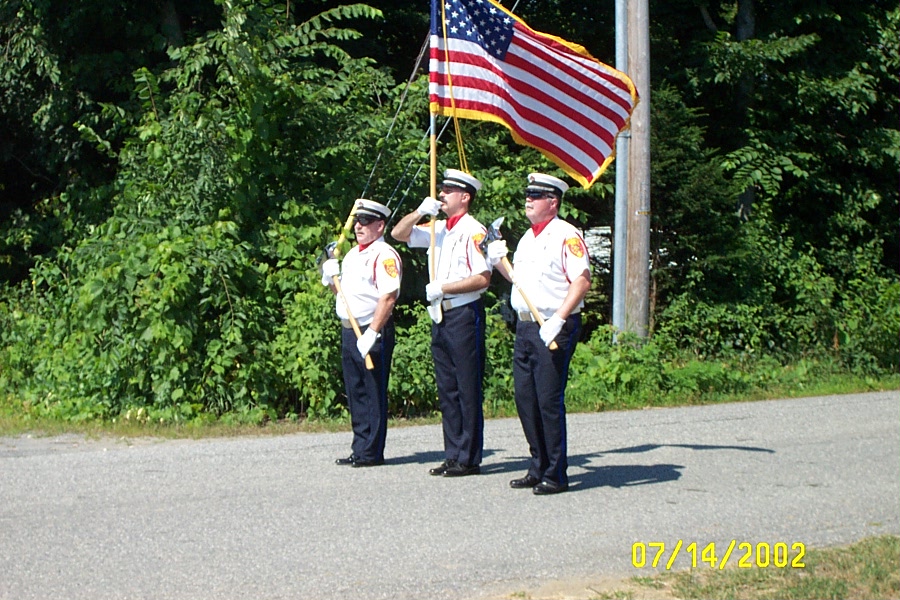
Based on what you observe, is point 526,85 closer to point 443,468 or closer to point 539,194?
point 539,194

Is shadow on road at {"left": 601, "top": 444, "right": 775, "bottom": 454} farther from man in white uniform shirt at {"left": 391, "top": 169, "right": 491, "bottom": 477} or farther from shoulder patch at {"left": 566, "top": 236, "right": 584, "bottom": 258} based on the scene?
shoulder patch at {"left": 566, "top": 236, "right": 584, "bottom": 258}

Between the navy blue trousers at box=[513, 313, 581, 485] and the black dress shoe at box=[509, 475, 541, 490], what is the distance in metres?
0.05

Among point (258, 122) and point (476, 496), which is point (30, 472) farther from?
point (258, 122)


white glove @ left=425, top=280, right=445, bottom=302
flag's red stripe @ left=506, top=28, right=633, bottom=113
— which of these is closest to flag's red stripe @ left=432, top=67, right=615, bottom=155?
flag's red stripe @ left=506, top=28, right=633, bottom=113

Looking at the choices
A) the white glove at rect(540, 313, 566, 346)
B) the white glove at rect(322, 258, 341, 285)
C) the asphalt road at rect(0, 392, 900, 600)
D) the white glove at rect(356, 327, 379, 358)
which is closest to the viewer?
the asphalt road at rect(0, 392, 900, 600)

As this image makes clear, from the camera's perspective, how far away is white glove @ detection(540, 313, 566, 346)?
21.9 feet

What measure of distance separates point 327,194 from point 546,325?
5404 millimetres

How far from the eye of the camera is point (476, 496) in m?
6.82

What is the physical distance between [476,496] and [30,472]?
301 centimetres

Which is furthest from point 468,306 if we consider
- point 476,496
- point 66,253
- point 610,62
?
point 610,62

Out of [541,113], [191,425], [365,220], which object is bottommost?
[191,425]

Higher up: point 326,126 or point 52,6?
point 52,6

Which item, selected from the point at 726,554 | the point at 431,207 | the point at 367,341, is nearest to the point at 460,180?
the point at 431,207

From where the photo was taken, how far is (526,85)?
7715 millimetres
